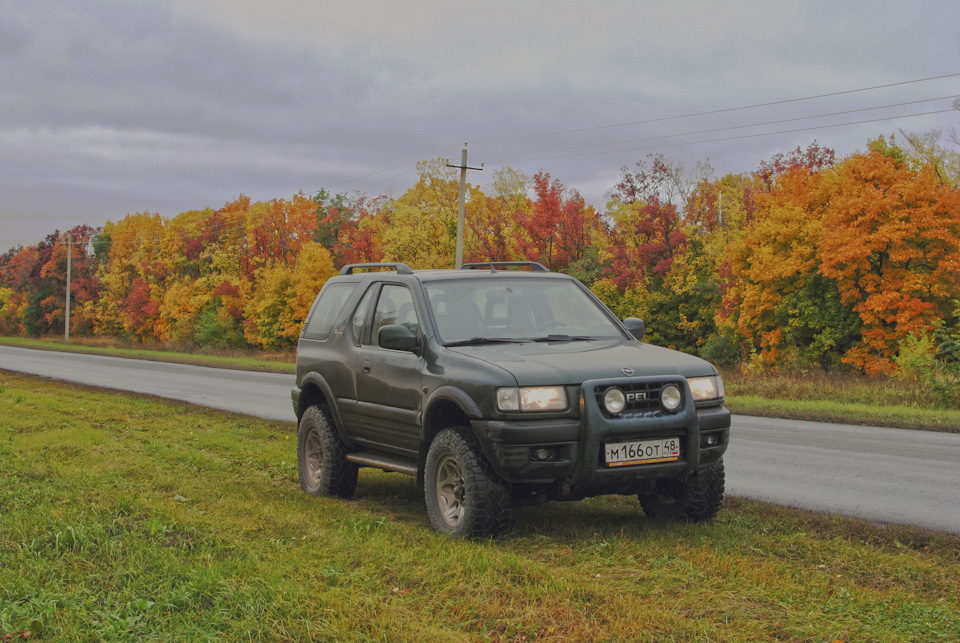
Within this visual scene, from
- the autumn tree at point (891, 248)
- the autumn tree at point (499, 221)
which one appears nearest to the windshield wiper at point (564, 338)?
the autumn tree at point (891, 248)

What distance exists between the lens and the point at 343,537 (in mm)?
5805

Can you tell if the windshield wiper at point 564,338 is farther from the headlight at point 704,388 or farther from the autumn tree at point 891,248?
the autumn tree at point 891,248

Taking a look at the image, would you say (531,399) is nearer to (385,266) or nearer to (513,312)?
(513,312)

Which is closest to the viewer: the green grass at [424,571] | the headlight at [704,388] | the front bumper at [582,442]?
the green grass at [424,571]

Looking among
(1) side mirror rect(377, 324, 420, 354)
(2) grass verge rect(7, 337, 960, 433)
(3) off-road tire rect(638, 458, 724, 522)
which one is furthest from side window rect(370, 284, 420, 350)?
(2) grass verge rect(7, 337, 960, 433)

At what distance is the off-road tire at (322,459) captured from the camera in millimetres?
8117

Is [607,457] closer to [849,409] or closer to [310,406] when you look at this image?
[310,406]

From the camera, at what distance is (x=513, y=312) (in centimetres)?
721

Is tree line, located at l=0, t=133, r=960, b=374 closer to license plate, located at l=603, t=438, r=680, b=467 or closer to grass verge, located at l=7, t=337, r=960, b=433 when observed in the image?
grass verge, located at l=7, t=337, r=960, b=433

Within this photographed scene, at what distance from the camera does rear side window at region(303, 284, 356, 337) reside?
339 inches

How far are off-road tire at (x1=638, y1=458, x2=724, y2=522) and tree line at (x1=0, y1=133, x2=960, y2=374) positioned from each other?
48.6 feet

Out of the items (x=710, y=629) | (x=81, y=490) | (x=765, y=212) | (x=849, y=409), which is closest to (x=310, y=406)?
(x=81, y=490)

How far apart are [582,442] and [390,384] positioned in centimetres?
199

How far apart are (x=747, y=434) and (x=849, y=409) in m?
4.65
